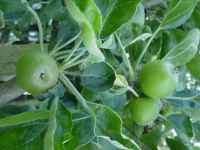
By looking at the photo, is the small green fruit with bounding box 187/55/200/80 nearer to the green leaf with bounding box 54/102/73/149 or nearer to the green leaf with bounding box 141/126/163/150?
the green leaf with bounding box 141/126/163/150

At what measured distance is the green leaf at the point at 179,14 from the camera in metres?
1.00

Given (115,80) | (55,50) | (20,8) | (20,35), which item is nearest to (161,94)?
(115,80)

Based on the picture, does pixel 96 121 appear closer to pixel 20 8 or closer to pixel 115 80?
pixel 115 80

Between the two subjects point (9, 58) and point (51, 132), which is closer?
point (51, 132)

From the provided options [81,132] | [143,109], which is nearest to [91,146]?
[81,132]

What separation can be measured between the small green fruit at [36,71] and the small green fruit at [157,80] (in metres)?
0.20

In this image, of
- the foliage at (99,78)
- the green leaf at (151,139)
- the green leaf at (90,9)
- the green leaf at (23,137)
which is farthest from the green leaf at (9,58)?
the green leaf at (151,139)

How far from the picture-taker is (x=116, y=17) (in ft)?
2.79

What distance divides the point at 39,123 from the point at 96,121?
105 mm

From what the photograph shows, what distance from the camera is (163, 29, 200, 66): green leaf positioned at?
0.99 m

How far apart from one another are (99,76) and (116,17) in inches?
4.6

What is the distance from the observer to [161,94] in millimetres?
925

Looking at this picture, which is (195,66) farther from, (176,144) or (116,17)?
(116,17)

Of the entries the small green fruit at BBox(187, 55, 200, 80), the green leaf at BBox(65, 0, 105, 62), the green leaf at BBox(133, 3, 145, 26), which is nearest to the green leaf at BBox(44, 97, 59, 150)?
the green leaf at BBox(65, 0, 105, 62)
